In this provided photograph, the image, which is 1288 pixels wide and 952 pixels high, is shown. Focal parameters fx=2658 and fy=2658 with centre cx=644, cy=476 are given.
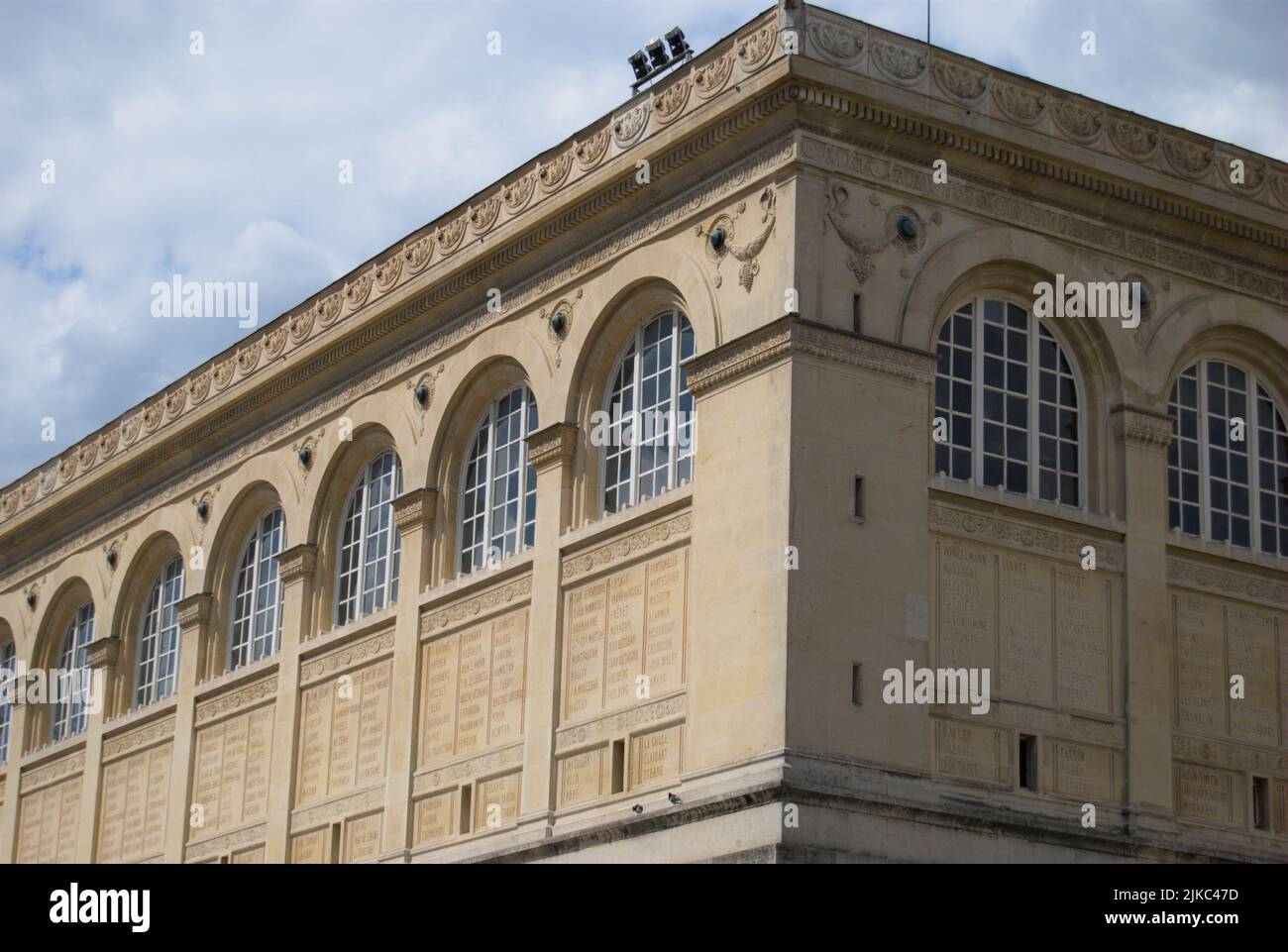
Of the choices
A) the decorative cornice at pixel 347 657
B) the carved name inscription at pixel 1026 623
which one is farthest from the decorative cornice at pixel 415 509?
the carved name inscription at pixel 1026 623

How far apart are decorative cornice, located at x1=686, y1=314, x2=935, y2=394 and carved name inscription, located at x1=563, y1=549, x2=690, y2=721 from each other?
253 centimetres

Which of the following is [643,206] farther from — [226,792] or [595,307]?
[226,792]

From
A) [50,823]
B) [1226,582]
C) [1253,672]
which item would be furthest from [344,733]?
[1253,672]

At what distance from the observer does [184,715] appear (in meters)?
46.9

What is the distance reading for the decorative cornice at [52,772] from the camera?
166 ft

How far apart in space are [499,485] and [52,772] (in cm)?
1566

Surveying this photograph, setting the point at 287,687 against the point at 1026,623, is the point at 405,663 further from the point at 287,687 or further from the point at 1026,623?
the point at 1026,623

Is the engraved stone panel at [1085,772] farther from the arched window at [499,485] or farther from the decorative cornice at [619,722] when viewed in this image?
the arched window at [499,485]

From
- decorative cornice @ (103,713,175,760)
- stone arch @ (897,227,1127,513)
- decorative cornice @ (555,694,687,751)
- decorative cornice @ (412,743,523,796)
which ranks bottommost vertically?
decorative cornice @ (412,743,523,796)

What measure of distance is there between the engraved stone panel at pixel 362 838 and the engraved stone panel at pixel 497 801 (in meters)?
2.81

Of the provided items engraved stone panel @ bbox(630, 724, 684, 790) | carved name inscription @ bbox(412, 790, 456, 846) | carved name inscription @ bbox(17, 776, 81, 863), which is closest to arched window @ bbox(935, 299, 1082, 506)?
engraved stone panel @ bbox(630, 724, 684, 790)

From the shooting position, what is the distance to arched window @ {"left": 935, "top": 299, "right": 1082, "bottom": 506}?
35.7m

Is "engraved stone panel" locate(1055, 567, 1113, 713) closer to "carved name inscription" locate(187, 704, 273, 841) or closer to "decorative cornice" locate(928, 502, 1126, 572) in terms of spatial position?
"decorative cornice" locate(928, 502, 1126, 572)
